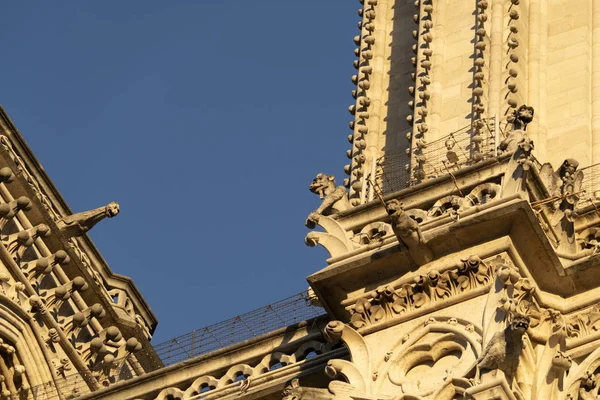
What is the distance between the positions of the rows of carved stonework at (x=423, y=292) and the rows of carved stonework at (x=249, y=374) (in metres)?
0.91

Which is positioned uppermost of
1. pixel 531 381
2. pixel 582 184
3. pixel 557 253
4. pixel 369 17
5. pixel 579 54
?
pixel 369 17

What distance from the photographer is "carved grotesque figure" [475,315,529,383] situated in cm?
2356

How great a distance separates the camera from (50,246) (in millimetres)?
35969

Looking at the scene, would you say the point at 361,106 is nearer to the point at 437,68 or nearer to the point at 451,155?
the point at 437,68

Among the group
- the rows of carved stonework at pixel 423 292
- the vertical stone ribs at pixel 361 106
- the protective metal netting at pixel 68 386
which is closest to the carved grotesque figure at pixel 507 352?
the rows of carved stonework at pixel 423 292

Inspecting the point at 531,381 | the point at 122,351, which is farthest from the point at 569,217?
the point at 122,351

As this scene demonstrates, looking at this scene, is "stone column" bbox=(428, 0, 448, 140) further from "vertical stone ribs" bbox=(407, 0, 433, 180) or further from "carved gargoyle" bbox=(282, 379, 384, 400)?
"carved gargoyle" bbox=(282, 379, 384, 400)

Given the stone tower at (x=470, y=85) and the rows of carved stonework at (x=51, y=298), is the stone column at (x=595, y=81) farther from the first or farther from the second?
the rows of carved stonework at (x=51, y=298)

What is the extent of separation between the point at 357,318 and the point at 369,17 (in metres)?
8.68

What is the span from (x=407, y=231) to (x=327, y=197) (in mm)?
2081

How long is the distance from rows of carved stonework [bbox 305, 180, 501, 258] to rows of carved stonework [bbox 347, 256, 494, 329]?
A: 587 mm

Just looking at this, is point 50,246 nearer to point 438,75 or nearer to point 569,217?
point 438,75

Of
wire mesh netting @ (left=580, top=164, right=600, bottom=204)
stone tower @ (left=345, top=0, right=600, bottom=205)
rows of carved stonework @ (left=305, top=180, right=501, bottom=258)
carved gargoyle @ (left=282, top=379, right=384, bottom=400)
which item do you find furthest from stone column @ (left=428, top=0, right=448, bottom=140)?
carved gargoyle @ (left=282, top=379, right=384, bottom=400)

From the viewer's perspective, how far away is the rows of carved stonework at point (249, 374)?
26547 millimetres
